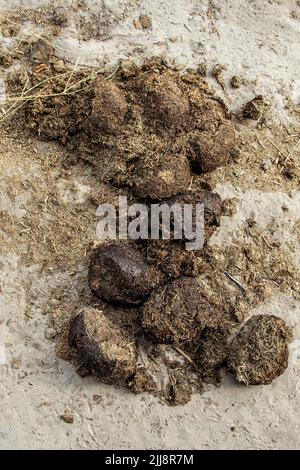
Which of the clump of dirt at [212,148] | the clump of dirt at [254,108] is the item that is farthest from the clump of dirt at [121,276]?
the clump of dirt at [254,108]

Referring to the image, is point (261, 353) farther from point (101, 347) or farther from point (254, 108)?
point (254, 108)

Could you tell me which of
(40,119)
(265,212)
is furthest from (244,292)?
(40,119)

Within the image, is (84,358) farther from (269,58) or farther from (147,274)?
(269,58)

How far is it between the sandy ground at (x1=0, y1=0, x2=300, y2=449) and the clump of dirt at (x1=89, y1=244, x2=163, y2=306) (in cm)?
31

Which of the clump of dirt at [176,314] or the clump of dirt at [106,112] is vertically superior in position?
the clump of dirt at [106,112]

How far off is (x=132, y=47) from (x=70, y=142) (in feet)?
2.84

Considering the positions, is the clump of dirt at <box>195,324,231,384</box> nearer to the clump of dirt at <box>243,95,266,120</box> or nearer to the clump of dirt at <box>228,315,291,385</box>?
the clump of dirt at <box>228,315,291,385</box>

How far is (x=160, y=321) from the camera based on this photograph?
383 centimetres

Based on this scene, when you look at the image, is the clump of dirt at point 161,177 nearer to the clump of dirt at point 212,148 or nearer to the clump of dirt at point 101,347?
the clump of dirt at point 212,148

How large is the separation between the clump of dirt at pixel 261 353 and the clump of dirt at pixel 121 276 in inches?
24.7

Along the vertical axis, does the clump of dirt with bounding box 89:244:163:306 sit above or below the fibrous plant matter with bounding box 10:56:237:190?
below

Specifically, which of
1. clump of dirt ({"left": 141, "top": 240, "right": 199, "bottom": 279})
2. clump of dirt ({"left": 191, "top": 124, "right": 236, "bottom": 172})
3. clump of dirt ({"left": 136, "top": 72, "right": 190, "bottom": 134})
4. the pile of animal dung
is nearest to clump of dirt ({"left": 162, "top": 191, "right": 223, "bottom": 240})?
the pile of animal dung

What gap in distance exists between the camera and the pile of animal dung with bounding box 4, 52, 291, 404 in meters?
3.82

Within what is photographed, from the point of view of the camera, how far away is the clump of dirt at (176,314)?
3840mm
